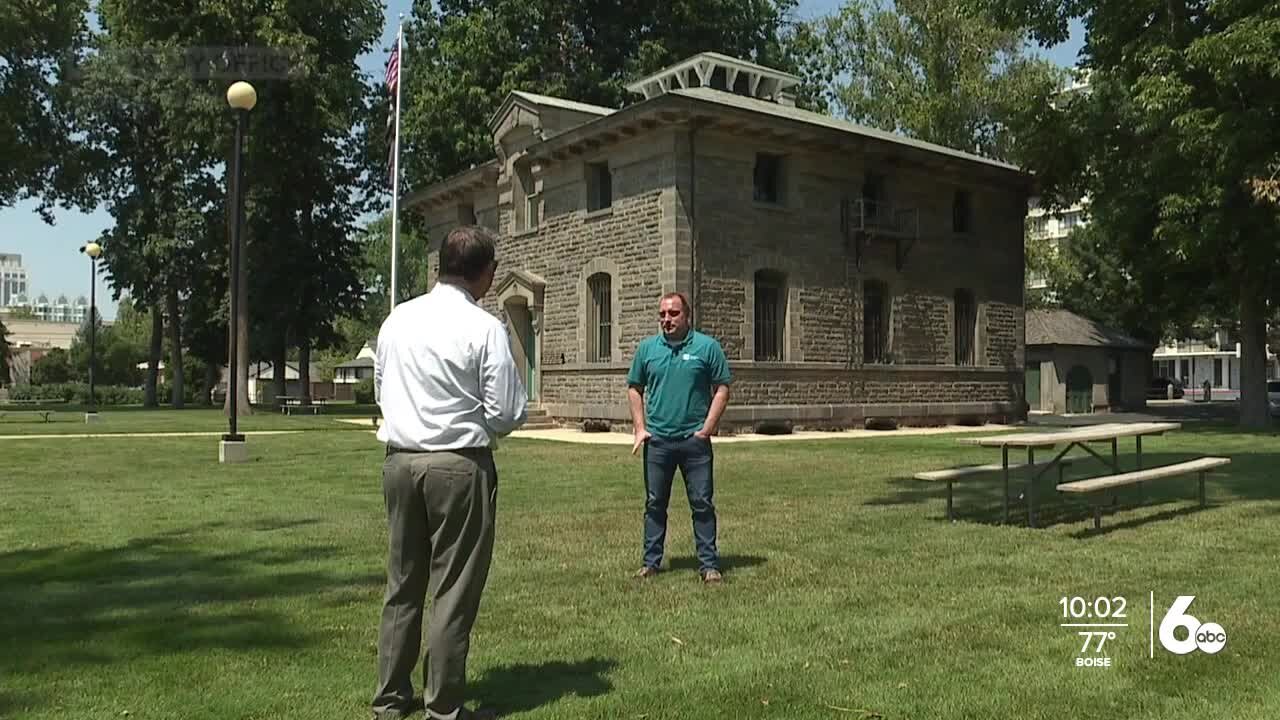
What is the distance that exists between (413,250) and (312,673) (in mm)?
63657

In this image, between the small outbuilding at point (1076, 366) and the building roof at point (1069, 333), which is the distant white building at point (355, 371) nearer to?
the building roof at point (1069, 333)

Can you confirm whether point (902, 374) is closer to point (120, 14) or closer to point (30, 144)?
point (120, 14)

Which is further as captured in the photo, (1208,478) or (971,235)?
(971,235)

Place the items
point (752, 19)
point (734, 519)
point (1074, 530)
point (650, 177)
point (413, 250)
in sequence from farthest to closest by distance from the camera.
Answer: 1. point (413, 250)
2. point (752, 19)
3. point (650, 177)
4. point (734, 519)
5. point (1074, 530)

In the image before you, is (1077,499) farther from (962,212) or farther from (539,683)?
(962,212)

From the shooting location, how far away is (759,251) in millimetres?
22766

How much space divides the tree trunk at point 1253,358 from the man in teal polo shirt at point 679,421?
2311 centimetres

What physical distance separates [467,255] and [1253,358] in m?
27.4

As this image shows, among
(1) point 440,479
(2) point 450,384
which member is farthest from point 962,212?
(1) point 440,479

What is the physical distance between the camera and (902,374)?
2566 cm

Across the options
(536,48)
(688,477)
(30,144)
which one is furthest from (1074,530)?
(30,144)

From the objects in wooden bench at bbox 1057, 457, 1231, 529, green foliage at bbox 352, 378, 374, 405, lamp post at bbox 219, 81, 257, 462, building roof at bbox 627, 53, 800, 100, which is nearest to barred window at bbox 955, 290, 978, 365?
building roof at bbox 627, 53, 800, 100

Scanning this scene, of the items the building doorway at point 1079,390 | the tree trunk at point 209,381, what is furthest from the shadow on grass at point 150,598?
the tree trunk at point 209,381

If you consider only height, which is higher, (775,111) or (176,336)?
(775,111)
